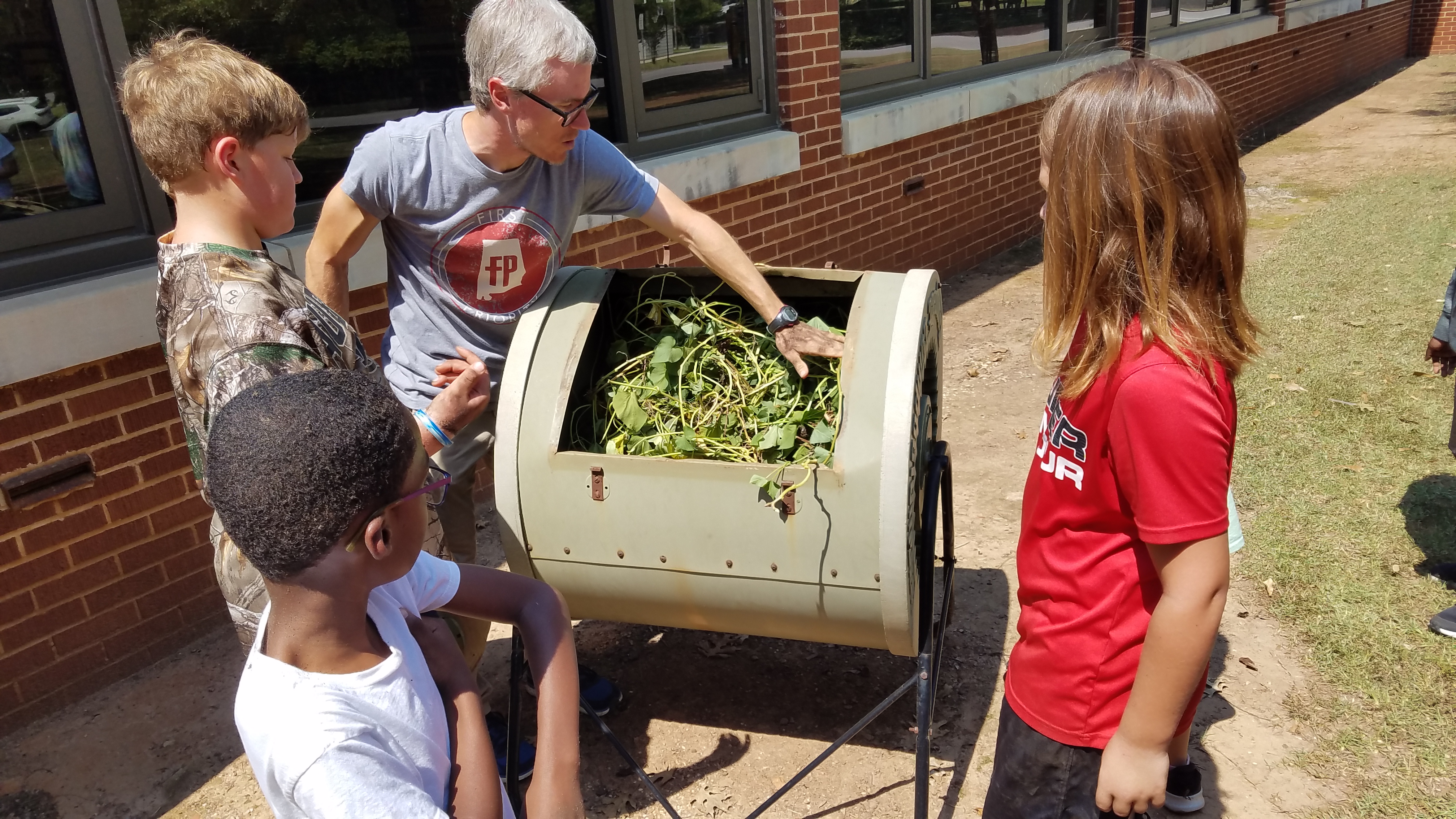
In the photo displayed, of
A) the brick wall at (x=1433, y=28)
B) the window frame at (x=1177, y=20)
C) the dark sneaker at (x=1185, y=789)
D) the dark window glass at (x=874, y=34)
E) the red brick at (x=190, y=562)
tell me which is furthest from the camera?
the brick wall at (x=1433, y=28)

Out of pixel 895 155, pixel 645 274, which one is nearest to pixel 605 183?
pixel 645 274

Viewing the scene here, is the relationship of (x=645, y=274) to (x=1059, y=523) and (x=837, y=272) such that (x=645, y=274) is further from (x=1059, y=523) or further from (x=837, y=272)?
(x=1059, y=523)

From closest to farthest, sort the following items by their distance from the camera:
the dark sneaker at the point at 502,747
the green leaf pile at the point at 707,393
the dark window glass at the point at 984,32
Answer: the green leaf pile at the point at 707,393, the dark sneaker at the point at 502,747, the dark window glass at the point at 984,32

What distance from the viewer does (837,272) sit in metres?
2.65

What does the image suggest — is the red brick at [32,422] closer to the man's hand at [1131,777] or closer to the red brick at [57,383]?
the red brick at [57,383]

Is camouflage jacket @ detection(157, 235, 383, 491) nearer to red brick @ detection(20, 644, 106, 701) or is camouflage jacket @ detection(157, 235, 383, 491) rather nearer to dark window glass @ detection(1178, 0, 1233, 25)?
red brick @ detection(20, 644, 106, 701)

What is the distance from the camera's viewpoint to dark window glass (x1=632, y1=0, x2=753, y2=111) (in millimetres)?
5129

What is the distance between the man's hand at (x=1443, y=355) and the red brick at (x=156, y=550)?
415 cm

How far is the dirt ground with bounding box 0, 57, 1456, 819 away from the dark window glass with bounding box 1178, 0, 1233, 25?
26.4 ft

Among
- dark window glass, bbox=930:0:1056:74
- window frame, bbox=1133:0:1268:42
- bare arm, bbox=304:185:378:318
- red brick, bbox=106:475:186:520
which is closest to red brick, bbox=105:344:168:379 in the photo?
red brick, bbox=106:475:186:520

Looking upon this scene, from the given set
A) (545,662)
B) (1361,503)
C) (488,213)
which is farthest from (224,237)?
(1361,503)

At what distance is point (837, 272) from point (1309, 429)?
3.18 metres

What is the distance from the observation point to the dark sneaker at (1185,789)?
8.68 feet

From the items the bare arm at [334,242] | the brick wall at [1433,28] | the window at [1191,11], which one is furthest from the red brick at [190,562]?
the brick wall at [1433,28]
